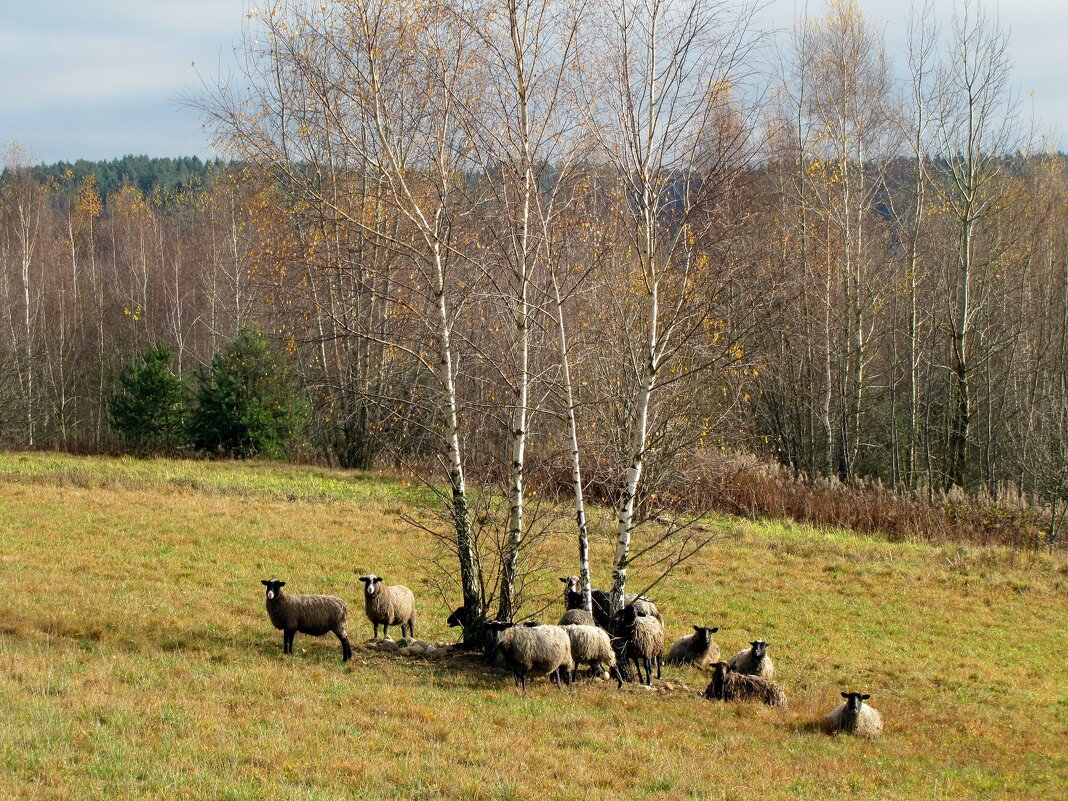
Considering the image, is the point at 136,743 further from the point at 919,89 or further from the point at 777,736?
the point at 919,89

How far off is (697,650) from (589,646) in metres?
3.07

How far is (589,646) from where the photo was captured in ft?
39.0

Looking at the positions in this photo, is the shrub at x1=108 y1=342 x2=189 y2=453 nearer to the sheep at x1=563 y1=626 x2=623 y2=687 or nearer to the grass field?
the grass field

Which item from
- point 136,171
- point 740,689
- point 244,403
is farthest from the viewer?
point 136,171

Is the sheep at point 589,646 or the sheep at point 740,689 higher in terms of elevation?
the sheep at point 589,646

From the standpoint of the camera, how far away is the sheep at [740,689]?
481 inches

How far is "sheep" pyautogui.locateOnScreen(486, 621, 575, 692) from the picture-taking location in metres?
11.3

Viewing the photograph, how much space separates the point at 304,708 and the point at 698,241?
25.6 ft

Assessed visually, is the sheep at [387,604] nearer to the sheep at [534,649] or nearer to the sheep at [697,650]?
the sheep at [534,649]

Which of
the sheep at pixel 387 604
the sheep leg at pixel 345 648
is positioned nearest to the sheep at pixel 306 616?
the sheep leg at pixel 345 648

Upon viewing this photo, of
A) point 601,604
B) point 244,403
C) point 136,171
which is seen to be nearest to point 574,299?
point 601,604

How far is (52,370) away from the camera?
54.1m

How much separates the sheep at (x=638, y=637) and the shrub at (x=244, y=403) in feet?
70.8

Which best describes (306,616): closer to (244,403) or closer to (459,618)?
(459,618)
